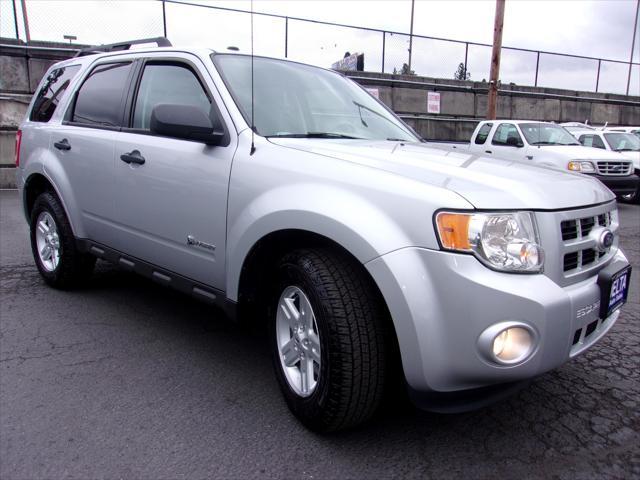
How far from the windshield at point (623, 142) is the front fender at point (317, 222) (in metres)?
12.3

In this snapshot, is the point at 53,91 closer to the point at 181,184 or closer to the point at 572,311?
the point at 181,184

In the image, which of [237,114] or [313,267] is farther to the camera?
[237,114]

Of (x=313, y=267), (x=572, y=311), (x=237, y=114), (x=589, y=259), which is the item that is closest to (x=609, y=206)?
(x=589, y=259)

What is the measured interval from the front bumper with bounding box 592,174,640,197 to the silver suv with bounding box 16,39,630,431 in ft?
28.0

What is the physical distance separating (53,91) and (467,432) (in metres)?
4.28

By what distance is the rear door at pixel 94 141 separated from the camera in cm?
366

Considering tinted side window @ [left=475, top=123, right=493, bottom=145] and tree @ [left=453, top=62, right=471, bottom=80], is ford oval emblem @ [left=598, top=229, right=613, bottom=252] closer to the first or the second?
tinted side window @ [left=475, top=123, right=493, bottom=145]

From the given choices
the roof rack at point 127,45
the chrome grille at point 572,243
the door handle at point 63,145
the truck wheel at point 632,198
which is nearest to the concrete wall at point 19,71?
the roof rack at point 127,45

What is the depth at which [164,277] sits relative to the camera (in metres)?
3.28

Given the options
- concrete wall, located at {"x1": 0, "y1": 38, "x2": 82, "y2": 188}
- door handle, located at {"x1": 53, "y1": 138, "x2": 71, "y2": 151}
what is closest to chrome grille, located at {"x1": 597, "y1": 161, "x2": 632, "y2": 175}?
door handle, located at {"x1": 53, "y1": 138, "x2": 71, "y2": 151}

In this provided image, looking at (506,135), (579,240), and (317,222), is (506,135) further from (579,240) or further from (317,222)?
(317,222)

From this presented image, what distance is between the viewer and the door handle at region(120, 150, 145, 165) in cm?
326

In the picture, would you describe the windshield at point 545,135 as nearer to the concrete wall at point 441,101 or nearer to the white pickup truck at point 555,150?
the white pickup truck at point 555,150

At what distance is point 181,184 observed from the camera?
2988mm
